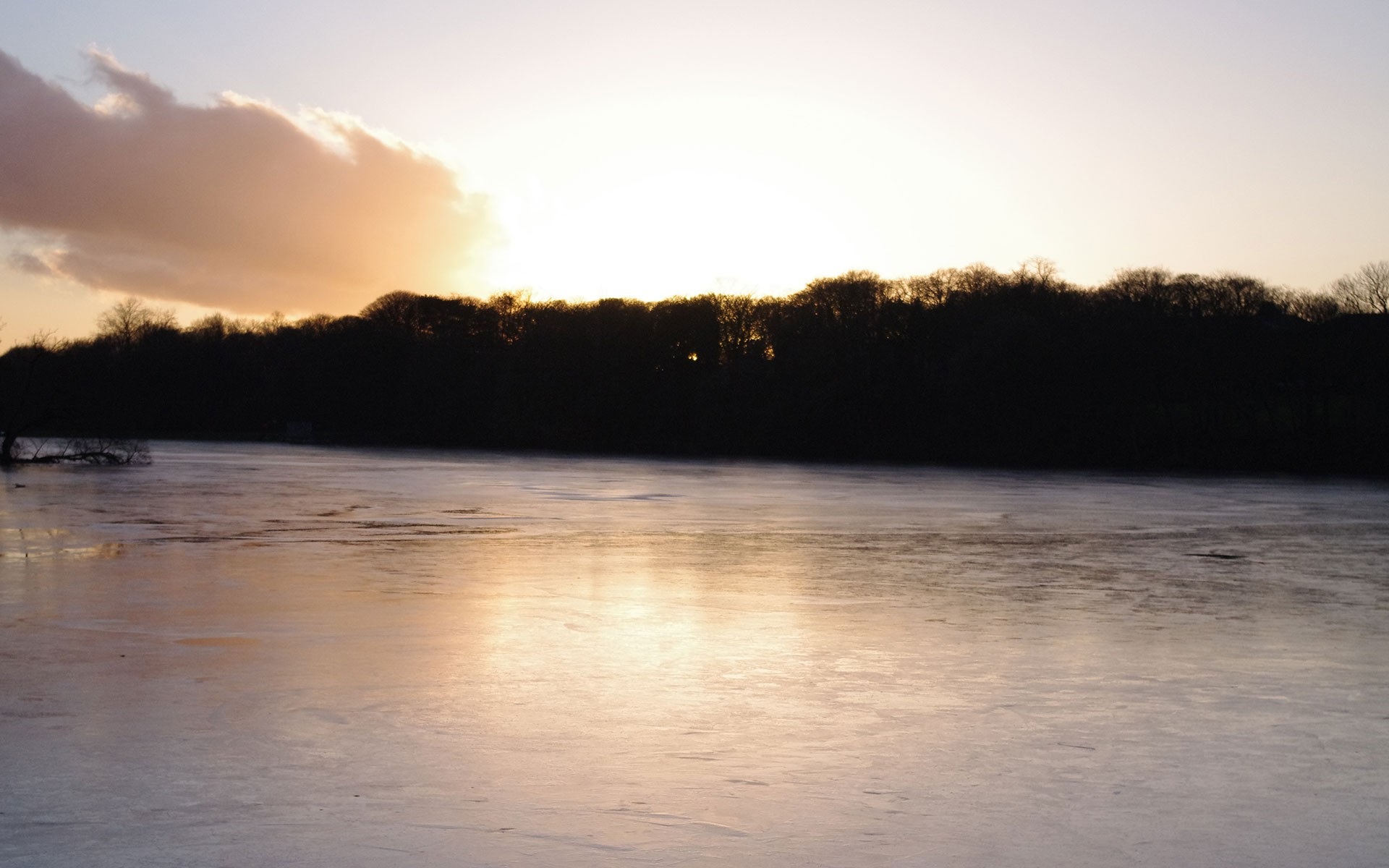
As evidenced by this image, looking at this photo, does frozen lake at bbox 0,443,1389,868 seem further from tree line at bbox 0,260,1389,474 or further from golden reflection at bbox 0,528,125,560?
tree line at bbox 0,260,1389,474

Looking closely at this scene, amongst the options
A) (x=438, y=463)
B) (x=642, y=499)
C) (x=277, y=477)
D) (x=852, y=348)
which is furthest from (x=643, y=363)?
(x=642, y=499)

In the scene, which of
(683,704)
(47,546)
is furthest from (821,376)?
(683,704)

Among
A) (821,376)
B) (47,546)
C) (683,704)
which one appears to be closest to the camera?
(683,704)

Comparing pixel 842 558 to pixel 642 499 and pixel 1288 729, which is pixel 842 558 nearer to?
pixel 1288 729

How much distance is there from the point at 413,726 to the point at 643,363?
8108cm

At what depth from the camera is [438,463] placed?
4988 centimetres

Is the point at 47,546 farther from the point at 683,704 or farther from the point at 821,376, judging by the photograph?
the point at 821,376

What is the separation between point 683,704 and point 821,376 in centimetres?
6842

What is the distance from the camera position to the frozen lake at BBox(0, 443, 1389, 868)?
16.5ft

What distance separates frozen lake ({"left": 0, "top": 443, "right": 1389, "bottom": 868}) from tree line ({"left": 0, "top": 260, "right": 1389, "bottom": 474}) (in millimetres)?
33815

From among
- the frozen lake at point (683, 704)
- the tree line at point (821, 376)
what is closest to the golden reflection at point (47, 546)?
the frozen lake at point (683, 704)

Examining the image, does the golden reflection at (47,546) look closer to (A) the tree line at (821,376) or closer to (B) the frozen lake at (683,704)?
(B) the frozen lake at (683,704)

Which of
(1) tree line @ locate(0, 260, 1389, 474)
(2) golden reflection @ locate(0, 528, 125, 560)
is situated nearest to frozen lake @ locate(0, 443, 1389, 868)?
(2) golden reflection @ locate(0, 528, 125, 560)

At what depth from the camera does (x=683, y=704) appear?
7.38 meters
